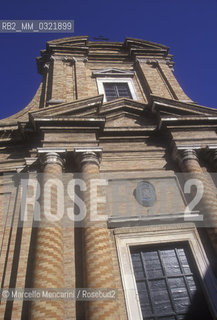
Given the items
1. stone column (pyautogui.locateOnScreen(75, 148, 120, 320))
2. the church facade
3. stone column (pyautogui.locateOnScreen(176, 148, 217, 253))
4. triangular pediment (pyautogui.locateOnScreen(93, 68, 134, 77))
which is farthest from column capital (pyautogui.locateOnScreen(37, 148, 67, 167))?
triangular pediment (pyautogui.locateOnScreen(93, 68, 134, 77))

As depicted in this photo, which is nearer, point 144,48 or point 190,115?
point 190,115

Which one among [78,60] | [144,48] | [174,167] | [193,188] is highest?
[144,48]

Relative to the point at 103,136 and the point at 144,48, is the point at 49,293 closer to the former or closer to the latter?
the point at 103,136

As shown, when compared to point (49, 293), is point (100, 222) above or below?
above

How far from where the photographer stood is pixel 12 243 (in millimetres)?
7043

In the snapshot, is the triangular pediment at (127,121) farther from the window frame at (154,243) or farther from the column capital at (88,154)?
the window frame at (154,243)

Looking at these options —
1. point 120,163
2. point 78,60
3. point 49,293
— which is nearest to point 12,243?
point 49,293

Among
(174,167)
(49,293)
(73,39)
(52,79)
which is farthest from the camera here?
(73,39)

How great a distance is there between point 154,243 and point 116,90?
27.0 ft

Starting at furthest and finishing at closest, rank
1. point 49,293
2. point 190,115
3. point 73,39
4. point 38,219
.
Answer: point 73,39 < point 190,115 < point 38,219 < point 49,293

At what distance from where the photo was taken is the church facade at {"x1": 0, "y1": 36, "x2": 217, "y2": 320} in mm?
6129

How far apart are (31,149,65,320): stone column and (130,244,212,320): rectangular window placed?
6.55ft

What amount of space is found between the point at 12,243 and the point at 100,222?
2.33 meters

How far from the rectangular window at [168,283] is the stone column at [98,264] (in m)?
0.98
